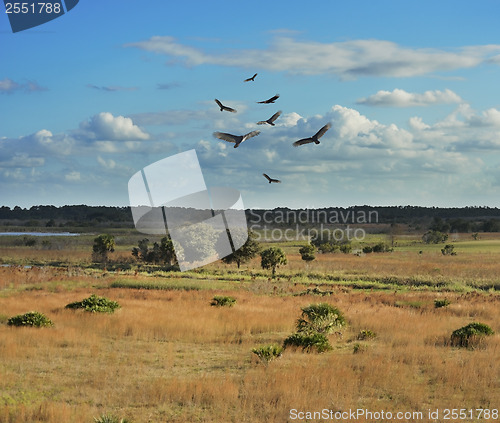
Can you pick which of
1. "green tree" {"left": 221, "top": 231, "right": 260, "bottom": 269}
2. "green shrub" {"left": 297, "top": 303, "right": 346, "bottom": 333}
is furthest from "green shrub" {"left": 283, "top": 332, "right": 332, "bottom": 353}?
"green tree" {"left": 221, "top": 231, "right": 260, "bottom": 269}

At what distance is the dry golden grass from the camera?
11445mm

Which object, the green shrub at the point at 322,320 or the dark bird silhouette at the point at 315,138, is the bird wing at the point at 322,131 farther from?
the green shrub at the point at 322,320

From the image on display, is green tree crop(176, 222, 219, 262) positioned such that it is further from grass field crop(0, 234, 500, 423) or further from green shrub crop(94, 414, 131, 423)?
green shrub crop(94, 414, 131, 423)

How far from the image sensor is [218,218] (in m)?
77.2

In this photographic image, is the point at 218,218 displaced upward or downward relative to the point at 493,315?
upward

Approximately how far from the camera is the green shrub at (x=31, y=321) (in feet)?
64.6

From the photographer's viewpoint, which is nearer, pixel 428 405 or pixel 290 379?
pixel 428 405

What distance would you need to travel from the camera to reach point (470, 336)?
18625mm

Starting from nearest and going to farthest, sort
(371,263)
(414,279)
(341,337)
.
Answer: (341,337), (414,279), (371,263)

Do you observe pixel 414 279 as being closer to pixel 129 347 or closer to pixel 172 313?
pixel 172 313

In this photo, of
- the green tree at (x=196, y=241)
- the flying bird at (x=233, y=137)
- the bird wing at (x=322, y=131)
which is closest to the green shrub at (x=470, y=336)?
the bird wing at (x=322, y=131)

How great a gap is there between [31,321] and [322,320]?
11.0 metres

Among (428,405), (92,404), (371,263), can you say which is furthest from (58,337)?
(371,263)

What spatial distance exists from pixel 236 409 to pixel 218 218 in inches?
2610
